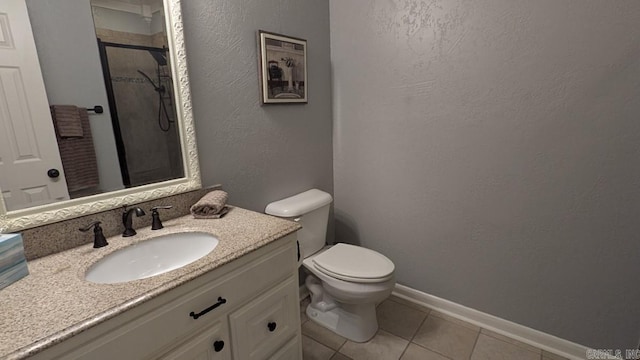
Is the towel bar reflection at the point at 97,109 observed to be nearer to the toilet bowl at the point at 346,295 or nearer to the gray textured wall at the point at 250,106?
the gray textured wall at the point at 250,106

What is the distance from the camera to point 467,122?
167cm

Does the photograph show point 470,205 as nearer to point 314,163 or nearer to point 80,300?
point 314,163

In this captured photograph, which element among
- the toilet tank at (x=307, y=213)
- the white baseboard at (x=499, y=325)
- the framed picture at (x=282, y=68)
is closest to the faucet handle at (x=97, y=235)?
the toilet tank at (x=307, y=213)

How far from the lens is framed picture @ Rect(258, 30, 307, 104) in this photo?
1.64m

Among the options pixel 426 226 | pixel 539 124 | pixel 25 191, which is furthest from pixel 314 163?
pixel 25 191

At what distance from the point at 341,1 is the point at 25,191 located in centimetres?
189

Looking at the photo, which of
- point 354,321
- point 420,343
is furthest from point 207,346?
point 420,343

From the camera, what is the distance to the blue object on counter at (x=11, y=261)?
2.70 feet

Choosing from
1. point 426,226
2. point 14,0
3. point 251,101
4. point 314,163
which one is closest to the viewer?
point 14,0

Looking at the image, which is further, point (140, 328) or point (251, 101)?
point (251, 101)

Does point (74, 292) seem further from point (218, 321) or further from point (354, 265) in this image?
point (354, 265)

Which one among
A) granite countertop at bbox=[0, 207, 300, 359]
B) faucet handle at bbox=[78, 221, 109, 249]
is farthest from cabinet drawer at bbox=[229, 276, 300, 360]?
faucet handle at bbox=[78, 221, 109, 249]

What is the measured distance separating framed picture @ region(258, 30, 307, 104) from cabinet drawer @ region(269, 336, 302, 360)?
117 centimetres

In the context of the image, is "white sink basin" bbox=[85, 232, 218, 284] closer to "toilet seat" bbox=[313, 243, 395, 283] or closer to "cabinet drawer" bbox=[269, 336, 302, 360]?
"cabinet drawer" bbox=[269, 336, 302, 360]
